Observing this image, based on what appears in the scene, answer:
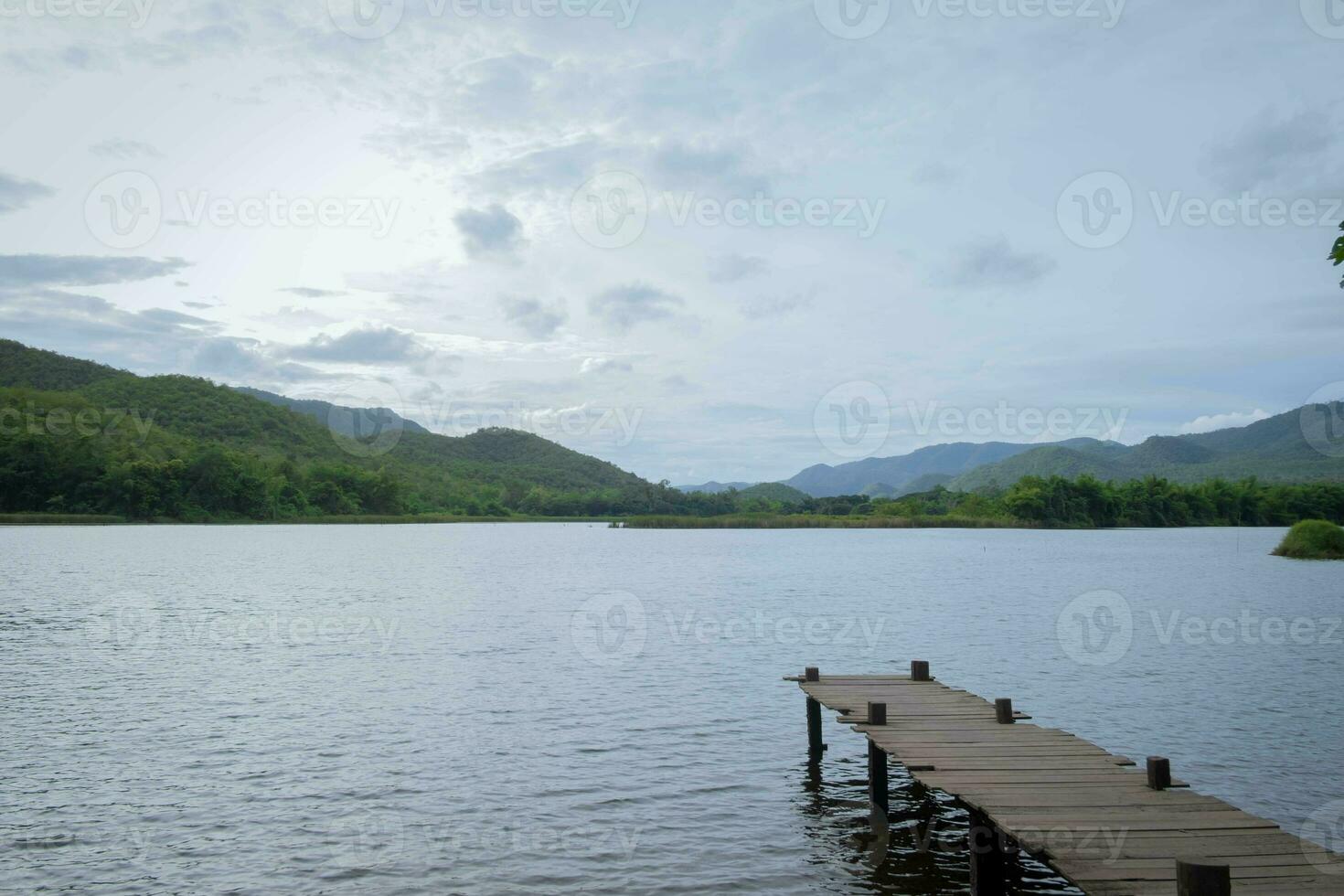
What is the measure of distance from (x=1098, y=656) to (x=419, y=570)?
49085mm

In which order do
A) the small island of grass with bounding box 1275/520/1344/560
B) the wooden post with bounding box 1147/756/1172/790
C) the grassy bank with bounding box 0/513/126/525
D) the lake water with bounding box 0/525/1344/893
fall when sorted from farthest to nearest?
the grassy bank with bounding box 0/513/126/525 → the small island of grass with bounding box 1275/520/1344/560 → the lake water with bounding box 0/525/1344/893 → the wooden post with bounding box 1147/756/1172/790

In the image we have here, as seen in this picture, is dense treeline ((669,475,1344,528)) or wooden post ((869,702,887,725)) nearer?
wooden post ((869,702,887,725))

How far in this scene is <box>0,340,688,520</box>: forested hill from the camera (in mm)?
122812

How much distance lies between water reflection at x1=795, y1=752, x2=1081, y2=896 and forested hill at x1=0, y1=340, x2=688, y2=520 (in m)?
132

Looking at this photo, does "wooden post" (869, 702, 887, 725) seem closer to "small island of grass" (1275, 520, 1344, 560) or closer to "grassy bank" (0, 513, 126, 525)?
"small island of grass" (1275, 520, 1344, 560)

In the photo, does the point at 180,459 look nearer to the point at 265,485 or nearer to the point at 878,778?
the point at 265,485

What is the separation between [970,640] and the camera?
3244 cm

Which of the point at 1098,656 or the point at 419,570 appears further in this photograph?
the point at 419,570

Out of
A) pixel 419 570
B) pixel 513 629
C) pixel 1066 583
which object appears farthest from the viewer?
pixel 419 570

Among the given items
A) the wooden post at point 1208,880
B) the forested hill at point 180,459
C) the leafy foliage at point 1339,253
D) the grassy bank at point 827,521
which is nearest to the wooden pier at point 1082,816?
the wooden post at point 1208,880

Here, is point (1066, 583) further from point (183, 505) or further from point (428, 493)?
point (428, 493)

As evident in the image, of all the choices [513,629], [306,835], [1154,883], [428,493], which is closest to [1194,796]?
[1154,883]

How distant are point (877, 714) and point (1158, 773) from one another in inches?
180

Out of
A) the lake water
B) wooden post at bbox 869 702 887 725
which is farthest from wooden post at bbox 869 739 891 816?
wooden post at bbox 869 702 887 725
